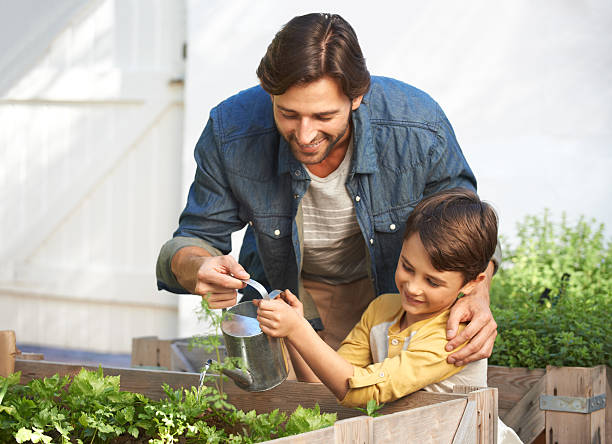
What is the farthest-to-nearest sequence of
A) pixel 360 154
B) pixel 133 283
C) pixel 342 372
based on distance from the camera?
pixel 133 283, pixel 360 154, pixel 342 372

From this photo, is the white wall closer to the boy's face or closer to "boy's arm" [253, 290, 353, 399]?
the boy's face

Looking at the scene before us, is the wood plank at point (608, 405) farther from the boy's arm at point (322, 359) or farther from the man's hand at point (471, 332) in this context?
the boy's arm at point (322, 359)

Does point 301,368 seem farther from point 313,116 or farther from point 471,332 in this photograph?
point 313,116

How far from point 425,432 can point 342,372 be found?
0.28 meters

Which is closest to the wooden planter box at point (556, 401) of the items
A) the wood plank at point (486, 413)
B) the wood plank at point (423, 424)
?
the wood plank at point (486, 413)

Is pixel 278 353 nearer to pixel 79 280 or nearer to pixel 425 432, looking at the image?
pixel 425 432

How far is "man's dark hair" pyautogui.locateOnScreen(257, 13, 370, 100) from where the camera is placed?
1880 mm

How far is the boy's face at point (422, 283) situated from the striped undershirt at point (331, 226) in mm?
359

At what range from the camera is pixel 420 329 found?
75.7 inches

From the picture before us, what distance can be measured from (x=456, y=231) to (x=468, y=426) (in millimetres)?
508

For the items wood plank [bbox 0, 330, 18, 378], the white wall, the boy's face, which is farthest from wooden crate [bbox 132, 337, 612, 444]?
the white wall

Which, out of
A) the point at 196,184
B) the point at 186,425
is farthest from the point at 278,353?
the point at 196,184

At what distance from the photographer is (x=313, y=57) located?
1886 mm

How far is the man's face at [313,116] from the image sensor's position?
190 centimetres
